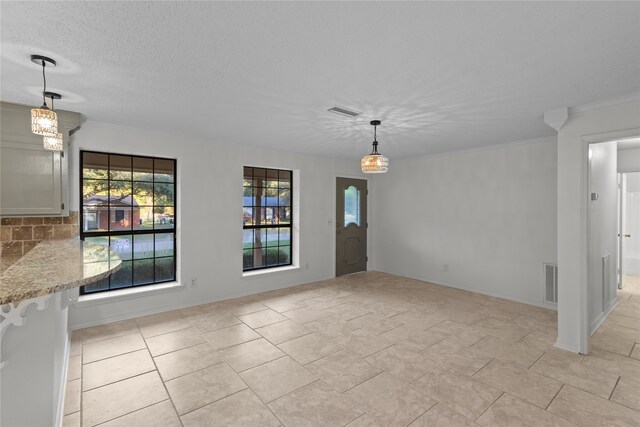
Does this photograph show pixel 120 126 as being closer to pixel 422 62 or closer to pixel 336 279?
pixel 422 62

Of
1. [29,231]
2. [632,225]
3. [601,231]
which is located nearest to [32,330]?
[29,231]

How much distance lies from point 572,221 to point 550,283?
170 centimetres

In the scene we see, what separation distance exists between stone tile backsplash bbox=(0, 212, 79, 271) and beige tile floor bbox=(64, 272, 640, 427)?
3.51 ft

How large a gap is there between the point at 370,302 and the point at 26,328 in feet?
12.7

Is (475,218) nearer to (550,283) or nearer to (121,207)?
(550,283)

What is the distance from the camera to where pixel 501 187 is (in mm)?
4836

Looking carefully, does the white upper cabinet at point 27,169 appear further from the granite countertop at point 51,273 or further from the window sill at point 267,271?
the window sill at point 267,271

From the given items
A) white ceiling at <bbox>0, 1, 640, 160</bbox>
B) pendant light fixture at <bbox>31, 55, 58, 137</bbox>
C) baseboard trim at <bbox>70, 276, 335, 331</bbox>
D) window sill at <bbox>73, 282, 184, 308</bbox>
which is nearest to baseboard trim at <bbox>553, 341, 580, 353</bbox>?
white ceiling at <bbox>0, 1, 640, 160</bbox>

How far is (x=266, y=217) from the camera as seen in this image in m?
5.48

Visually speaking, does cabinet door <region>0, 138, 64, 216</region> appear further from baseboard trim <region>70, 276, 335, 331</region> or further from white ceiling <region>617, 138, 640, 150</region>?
white ceiling <region>617, 138, 640, 150</region>

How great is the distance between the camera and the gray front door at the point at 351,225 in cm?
622

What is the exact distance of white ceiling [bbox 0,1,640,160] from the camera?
1.57 meters

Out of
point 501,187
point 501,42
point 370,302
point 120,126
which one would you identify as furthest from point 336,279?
point 501,42

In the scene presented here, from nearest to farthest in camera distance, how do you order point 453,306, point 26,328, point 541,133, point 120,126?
point 26,328, point 120,126, point 541,133, point 453,306
